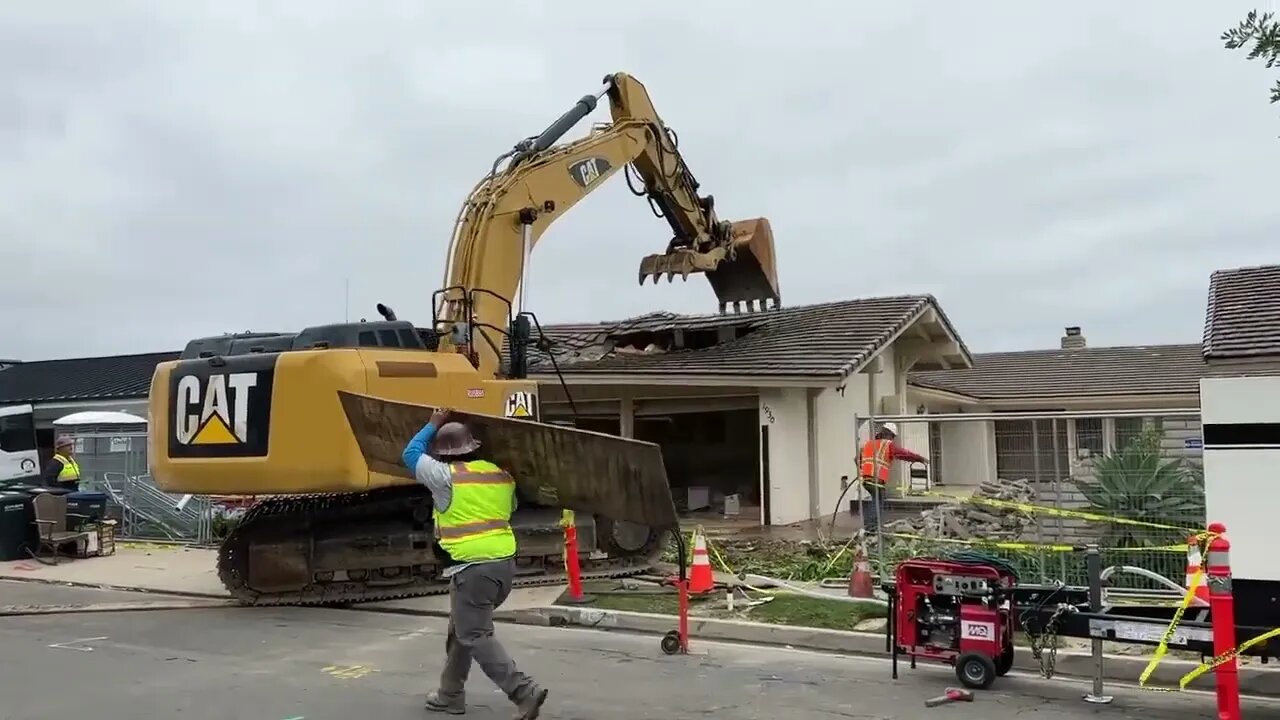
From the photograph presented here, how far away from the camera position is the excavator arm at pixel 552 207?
42.7 feet

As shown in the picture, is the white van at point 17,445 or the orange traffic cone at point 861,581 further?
the white van at point 17,445

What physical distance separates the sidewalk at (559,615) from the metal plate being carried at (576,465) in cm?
233

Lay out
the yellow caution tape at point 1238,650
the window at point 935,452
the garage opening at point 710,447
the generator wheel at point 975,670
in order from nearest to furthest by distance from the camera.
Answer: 1. the yellow caution tape at point 1238,650
2. the generator wheel at point 975,670
3. the window at point 935,452
4. the garage opening at point 710,447

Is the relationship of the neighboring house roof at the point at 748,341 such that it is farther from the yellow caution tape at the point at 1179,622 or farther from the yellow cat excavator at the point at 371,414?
the yellow caution tape at the point at 1179,622

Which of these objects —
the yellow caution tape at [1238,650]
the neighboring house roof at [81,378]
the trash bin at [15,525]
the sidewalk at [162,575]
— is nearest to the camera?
the yellow caution tape at [1238,650]

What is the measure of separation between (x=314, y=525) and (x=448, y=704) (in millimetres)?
5588

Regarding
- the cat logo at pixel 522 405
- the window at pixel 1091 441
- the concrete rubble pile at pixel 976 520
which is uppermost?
the cat logo at pixel 522 405

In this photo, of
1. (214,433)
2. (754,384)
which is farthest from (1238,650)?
(754,384)

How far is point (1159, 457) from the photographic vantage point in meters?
9.84

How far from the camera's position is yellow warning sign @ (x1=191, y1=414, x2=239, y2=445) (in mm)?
10992

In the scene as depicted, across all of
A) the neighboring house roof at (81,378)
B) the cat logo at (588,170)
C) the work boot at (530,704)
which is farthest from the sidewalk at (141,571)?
the neighboring house roof at (81,378)

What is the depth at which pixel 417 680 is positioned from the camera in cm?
795

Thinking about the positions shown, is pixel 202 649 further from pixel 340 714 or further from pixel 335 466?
pixel 340 714

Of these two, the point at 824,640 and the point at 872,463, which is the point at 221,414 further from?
the point at 872,463
